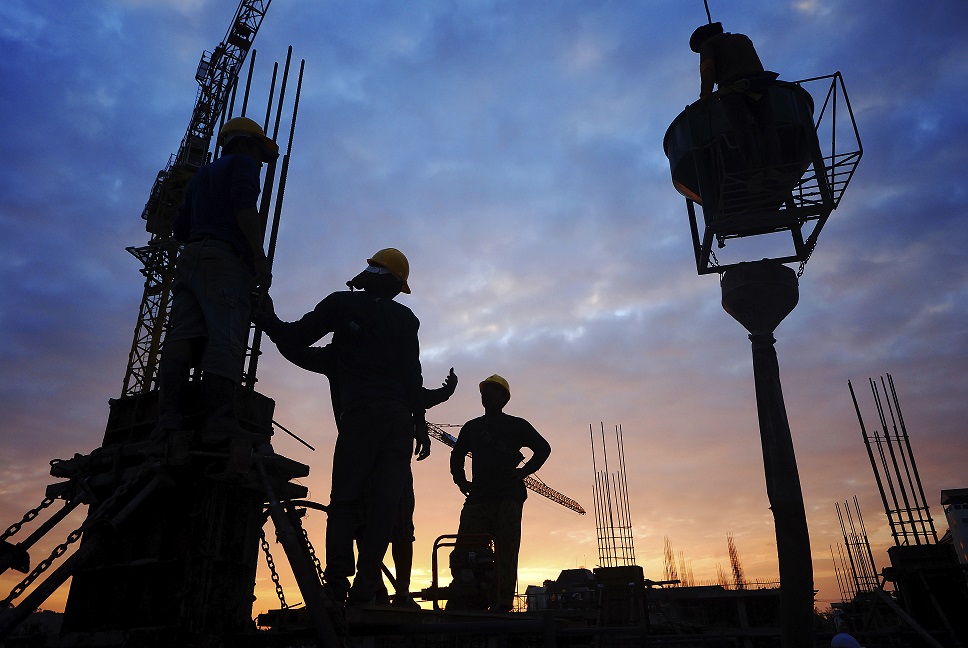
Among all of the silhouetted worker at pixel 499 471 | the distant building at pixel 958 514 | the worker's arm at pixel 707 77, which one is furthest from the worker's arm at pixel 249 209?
the distant building at pixel 958 514

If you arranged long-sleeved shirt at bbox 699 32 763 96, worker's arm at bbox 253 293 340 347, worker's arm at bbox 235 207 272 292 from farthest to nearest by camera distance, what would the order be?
long-sleeved shirt at bbox 699 32 763 96 → worker's arm at bbox 253 293 340 347 → worker's arm at bbox 235 207 272 292

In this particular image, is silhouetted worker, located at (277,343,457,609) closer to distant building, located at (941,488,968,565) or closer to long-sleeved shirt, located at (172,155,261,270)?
A: long-sleeved shirt, located at (172,155,261,270)

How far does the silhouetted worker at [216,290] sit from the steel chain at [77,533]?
27 cm

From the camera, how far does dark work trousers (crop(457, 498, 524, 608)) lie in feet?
23.7

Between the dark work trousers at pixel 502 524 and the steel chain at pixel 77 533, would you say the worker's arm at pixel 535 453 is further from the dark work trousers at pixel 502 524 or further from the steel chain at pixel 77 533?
the steel chain at pixel 77 533

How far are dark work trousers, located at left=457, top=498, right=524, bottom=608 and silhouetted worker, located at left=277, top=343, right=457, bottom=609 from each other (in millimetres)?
1206

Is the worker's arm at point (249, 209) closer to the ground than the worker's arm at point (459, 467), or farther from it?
farther from it

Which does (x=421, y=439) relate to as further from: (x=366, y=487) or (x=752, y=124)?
(x=752, y=124)

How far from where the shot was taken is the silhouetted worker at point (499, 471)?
7.31 meters

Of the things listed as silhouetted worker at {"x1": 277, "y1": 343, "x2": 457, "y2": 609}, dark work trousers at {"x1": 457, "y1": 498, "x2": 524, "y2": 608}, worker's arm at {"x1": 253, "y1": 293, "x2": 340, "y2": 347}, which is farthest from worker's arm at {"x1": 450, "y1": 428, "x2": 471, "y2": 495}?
worker's arm at {"x1": 253, "y1": 293, "x2": 340, "y2": 347}

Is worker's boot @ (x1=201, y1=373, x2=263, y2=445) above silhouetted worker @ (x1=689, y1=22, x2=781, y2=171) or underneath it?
underneath

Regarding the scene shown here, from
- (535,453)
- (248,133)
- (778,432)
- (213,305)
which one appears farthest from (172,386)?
(778,432)

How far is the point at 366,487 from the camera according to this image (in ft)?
15.0

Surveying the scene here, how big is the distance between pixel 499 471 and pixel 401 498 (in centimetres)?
165
